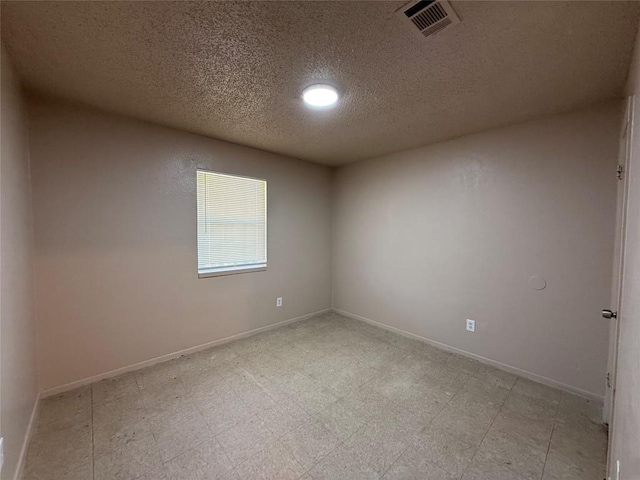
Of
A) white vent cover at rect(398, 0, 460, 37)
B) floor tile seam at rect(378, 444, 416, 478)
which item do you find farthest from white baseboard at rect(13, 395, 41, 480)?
white vent cover at rect(398, 0, 460, 37)

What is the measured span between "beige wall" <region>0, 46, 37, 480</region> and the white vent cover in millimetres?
2158

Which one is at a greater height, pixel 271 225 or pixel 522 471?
pixel 271 225

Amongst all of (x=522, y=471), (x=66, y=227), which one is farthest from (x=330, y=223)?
(x=522, y=471)

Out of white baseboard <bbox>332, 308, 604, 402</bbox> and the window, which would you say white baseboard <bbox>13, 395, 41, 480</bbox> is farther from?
white baseboard <bbox>332, 308, 604, 402</bbox>

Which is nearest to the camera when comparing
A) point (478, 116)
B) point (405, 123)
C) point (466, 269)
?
point (478, 116)

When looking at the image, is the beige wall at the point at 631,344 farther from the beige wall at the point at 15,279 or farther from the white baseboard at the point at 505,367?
the beige wall at the point at 15,279

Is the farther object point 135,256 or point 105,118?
point 135,256

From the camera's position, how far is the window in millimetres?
2998

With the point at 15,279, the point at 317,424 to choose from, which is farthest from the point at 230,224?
the point at 317,424

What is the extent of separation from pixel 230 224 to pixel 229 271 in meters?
0.57

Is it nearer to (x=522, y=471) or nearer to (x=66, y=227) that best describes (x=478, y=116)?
(x=522, y=471)

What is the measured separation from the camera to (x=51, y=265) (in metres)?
2.13

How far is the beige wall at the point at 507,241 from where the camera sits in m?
2.13

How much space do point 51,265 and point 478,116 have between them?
12.4ft
